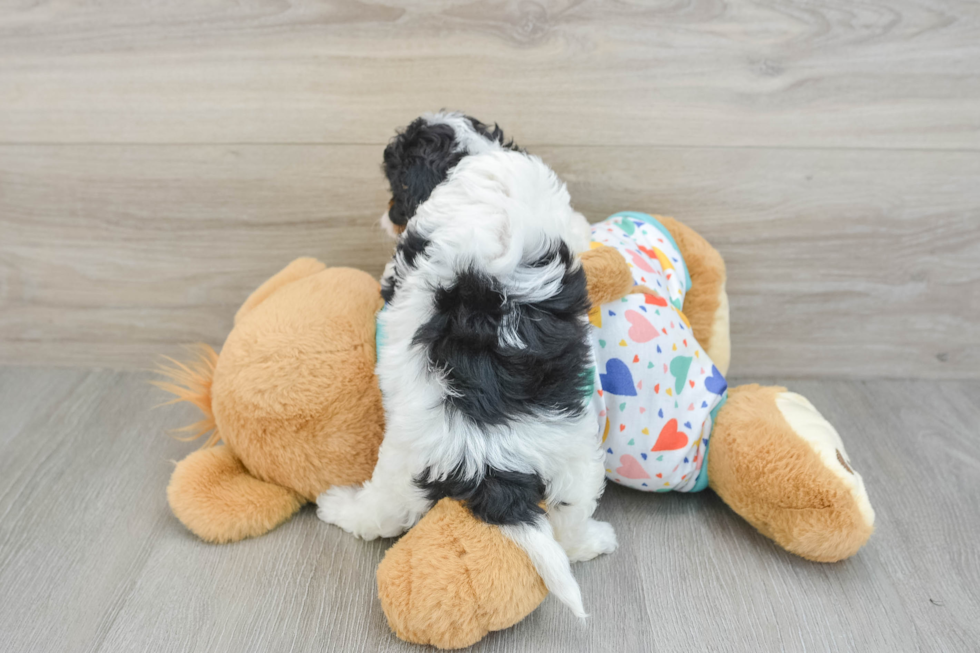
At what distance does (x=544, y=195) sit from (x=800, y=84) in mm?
538

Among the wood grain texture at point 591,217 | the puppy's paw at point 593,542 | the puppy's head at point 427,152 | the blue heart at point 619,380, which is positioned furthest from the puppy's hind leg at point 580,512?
the wood grain texture at point 591,217

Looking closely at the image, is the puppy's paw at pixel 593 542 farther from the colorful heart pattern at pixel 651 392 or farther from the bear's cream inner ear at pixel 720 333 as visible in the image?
the bear's cream inner ear at pixel 720 333

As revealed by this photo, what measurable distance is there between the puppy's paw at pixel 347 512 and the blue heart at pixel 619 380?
331 mm

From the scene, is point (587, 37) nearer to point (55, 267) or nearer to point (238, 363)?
point (238, 363)

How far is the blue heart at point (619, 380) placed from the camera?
0.79 metres

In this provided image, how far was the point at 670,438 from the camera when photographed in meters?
0.81

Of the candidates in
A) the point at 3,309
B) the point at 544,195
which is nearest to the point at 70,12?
the point at 3,309

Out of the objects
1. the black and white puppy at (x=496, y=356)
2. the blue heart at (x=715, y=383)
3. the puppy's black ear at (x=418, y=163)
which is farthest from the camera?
the blue heart at (x=715, y=383)

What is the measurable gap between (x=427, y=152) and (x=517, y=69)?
0.30m

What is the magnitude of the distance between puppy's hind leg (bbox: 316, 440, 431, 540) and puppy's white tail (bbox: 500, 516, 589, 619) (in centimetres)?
12

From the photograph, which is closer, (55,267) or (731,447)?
(731,447)

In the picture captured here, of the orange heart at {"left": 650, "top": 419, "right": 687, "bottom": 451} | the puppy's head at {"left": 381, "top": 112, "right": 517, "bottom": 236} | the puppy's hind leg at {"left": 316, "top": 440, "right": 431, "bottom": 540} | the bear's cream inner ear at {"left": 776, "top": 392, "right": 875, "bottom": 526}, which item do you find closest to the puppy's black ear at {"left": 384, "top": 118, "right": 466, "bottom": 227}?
the puppy's head at {"left": 381, "top": 112, "right": 517, "bottom": 236}

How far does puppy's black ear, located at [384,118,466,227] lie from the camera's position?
74 centimetres

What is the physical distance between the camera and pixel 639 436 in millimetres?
802
